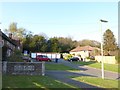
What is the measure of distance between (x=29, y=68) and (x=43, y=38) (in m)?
67.7

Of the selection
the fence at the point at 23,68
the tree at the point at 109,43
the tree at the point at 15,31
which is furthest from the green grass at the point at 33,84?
the tree at the point at 15,31

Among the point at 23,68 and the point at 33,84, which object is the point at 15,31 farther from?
the point at 33,84

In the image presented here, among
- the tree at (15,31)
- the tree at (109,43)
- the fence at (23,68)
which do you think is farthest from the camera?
the tree at (15,31)

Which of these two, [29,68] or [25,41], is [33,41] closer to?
[25,41]

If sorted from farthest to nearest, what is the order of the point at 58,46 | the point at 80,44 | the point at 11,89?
1. the point at 80,44
2. the point at 58,46
3. the point at 11,89

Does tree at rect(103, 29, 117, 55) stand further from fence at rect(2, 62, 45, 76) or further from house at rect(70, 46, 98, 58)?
fence at rect(2, 62, 45, 76)

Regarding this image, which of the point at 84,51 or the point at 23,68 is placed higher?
the point at 84,51

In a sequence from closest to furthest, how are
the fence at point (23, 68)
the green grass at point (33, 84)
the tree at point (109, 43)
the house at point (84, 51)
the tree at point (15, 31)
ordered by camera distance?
the green grass at point (33, 84)
the fence at point (23, 68)
the tree at point (109, 43)
the tree at point (15, 31)
the house at point (84, 51)

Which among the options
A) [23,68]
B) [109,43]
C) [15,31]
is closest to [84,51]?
[109,43]

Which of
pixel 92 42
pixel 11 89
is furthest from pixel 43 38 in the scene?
pixel 11 89

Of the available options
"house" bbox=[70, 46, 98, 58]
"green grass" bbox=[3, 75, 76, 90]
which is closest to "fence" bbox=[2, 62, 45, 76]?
"green grass" bbox=[3, 75, 76, 90]

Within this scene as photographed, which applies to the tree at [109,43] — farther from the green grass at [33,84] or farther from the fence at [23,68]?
the green grass at [33,84]

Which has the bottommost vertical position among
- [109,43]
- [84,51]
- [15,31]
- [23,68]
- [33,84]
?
[33,84]

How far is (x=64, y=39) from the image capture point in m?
106
